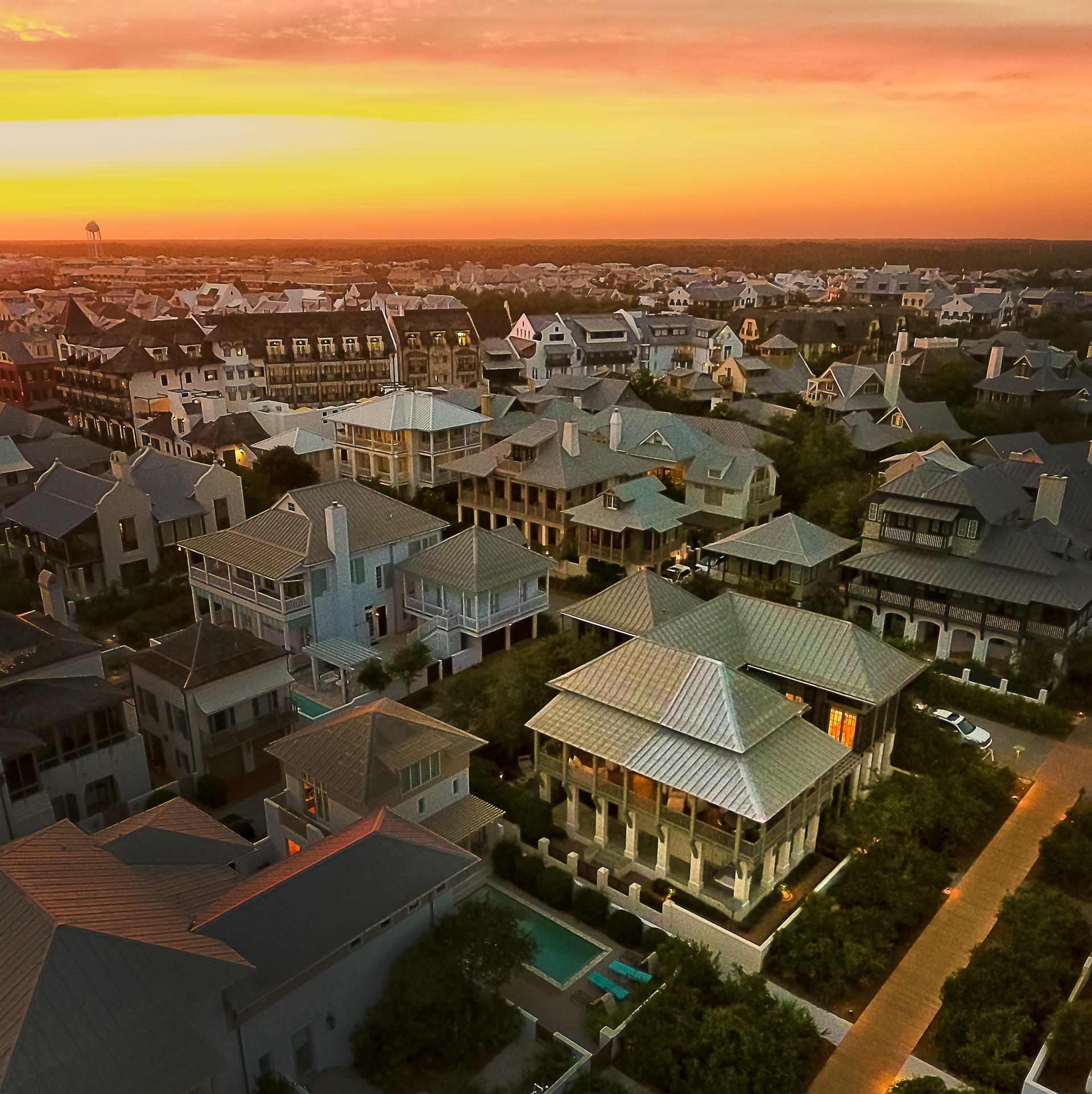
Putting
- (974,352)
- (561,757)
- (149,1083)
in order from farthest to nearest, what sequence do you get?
1. (974,352)
2. (561,757)
3. (149,1083)

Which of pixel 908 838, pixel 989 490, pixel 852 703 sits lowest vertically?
pixel 908 838

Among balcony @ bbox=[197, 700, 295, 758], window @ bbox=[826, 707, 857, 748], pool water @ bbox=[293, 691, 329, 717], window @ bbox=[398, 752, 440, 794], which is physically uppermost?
window @ bbox=[398, 752, 440, 794]

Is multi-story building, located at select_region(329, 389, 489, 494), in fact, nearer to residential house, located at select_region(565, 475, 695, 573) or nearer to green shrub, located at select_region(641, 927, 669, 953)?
residential house, located at select_region(565, 475, 695, 573)

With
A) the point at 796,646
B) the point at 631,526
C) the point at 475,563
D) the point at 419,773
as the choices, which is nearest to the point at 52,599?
the point at 475,563

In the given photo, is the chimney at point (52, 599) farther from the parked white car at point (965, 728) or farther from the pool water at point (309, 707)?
the parked white car at point (965, 728)

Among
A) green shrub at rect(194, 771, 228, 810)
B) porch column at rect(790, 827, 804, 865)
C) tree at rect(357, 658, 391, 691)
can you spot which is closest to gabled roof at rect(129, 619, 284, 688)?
green shrub at rect(194, 771, 228, 810)

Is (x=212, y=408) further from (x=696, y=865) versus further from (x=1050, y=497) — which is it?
(x=1050, y=497)

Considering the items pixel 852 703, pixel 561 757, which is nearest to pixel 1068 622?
pixel 852 703

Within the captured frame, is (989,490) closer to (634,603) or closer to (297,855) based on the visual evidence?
(634,603)
